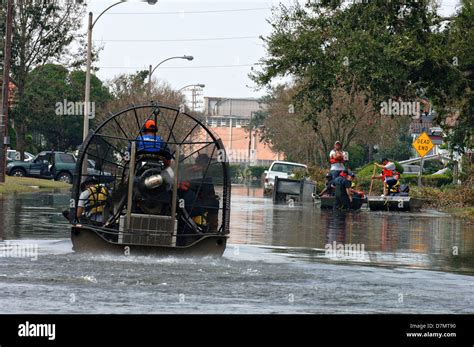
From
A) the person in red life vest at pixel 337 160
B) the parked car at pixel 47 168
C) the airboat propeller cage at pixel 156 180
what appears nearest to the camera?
the airboat propeller cage at pixel 156 180

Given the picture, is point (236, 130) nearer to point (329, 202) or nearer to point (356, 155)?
point (356, 155)

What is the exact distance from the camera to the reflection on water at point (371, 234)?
19.6m

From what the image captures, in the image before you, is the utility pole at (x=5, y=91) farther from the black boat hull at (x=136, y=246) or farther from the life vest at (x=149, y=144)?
the black boat hull at (x=136, y=246)

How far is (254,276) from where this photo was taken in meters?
15.2

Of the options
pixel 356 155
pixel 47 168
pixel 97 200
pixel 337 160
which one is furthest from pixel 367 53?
pixel 356 155

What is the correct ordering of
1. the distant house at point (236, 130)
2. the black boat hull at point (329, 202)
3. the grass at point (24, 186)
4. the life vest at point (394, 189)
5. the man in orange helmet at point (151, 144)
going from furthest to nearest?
the distant house at point (236, 130) → the grass at point (24, 186) → the life vest at point (394, 189) → the black boat hull at point (329, 202) → the man in orange helmet at point (151, 144)

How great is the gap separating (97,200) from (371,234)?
9813mm

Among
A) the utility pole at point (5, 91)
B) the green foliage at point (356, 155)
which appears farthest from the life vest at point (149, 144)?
the green foliage at point (356, 155)

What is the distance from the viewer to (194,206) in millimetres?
17172

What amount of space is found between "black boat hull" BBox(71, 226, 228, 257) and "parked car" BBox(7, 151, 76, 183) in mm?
43564

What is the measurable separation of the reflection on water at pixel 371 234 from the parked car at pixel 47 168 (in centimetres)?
2471
